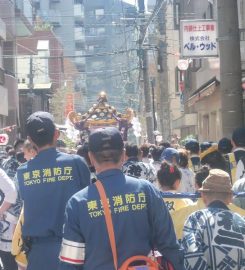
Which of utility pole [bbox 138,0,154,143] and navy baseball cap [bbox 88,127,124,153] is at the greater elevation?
utility pole [bbox 138,0,154,143]

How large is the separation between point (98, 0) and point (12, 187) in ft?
500

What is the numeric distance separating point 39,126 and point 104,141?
1104mm

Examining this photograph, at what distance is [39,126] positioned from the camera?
5.05 metres

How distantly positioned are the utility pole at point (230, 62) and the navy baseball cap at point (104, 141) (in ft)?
23.3

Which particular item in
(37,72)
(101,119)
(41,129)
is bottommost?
(41,129)

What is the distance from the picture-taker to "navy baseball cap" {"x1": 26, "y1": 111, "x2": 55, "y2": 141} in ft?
16.6

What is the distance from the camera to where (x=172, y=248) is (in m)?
4.04

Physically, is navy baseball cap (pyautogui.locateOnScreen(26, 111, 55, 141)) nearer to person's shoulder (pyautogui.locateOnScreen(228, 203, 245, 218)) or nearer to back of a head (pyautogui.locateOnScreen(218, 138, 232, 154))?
person's shoulder (pyautogui.locateOnScreen(228, 203, 245, 218))

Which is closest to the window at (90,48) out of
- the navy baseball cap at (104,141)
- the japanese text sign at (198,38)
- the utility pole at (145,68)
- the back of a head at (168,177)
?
the utility pole at (145,68)

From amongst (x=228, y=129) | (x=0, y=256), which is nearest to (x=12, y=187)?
(x=0, y=256)

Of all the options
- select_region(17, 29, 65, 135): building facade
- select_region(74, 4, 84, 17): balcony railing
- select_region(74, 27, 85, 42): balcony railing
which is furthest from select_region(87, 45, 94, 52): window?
select_region(17, 29, 65, 135): building facade

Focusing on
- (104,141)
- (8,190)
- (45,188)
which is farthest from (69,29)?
(104,141)

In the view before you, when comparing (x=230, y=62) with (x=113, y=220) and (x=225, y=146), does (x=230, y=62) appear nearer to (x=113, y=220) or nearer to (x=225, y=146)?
(x=225, y=146)

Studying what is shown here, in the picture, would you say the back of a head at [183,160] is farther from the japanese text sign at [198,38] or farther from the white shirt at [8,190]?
the japanese text sign at [198,38]
